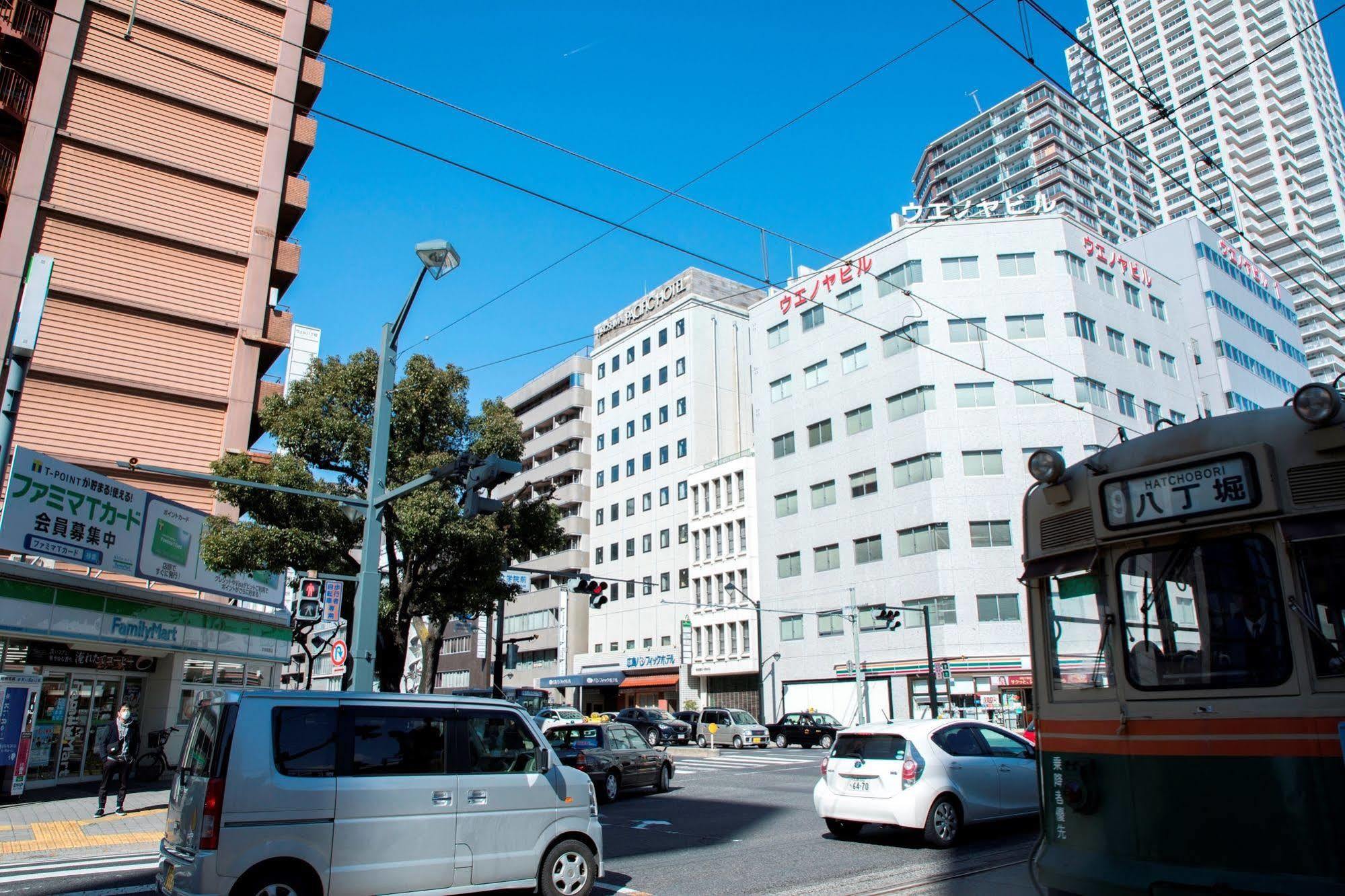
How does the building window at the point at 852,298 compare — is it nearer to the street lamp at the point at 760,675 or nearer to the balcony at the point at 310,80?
the street lamp at the point at 760,675

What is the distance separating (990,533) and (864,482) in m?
7.31

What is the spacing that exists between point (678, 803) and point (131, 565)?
1246 cm

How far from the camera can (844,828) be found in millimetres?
10977

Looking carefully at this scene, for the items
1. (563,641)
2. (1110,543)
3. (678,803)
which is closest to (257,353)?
(678,803)

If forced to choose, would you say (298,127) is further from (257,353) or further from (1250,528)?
(1250,528)

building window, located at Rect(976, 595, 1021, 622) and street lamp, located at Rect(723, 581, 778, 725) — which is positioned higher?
building window, located at Rect(976, 595, 1021, 622)

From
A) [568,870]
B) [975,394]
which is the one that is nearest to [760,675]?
[975,394]

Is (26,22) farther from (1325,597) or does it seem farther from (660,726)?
(1325,597)

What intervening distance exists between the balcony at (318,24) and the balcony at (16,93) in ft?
30.7

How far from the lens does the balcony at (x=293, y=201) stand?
104ft

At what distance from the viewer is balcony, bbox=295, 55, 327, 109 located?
32375mm

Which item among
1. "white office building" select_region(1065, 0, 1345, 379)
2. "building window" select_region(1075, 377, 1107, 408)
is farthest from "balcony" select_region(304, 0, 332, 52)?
"white office building" select_region(1065, 0, 1345, 379)

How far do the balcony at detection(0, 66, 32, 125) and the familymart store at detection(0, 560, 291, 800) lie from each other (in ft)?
56.6

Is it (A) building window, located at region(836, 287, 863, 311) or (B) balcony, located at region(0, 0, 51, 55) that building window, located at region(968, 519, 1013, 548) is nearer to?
(A) building window, located at region(836, 287, 863, 311)
